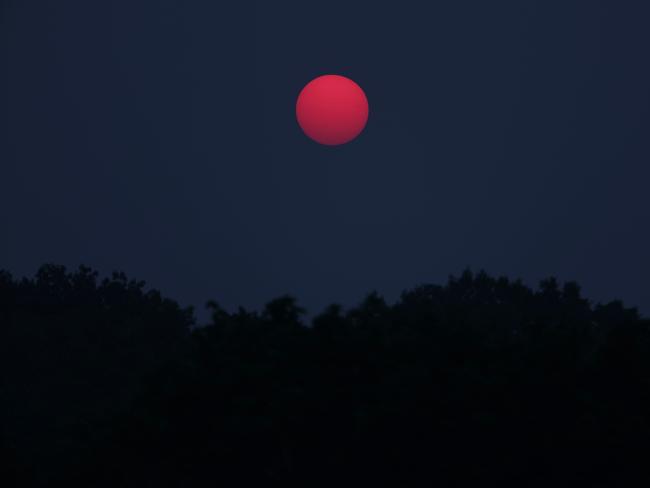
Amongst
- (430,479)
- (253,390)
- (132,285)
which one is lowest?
(430,479)

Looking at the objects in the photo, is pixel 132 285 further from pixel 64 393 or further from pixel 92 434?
pixel 92 434

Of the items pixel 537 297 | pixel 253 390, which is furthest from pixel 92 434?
pixel 537 297

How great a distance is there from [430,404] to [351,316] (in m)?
2.66

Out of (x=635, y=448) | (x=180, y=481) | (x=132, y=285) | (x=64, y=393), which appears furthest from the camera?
(x=132, y=285)

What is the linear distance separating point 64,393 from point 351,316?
25.2 m

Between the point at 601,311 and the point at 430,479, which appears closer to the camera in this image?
the point at 430,479

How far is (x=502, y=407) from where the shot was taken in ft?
63.7

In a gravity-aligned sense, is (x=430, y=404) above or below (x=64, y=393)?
below

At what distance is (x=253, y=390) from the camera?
64.7 ft

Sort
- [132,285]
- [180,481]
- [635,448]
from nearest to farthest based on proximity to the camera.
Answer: [635,448]
[180,481]
[132,285]

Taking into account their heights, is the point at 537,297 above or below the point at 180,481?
above

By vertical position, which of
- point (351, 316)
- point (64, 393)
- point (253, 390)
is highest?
point (64, 393)

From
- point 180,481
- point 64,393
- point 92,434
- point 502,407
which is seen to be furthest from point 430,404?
point 64,393

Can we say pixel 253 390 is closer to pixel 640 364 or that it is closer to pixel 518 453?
pixel 518 453
